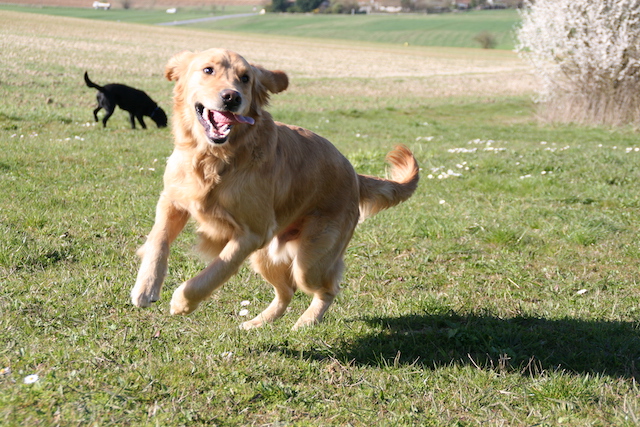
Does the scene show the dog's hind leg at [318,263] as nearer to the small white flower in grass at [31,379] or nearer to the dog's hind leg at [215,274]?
the dog's hind leg at [215,274]

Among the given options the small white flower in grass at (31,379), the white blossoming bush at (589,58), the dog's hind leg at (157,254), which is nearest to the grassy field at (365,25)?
the white blossoming bush at (589,58)

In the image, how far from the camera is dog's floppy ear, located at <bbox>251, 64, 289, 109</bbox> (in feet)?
13.1

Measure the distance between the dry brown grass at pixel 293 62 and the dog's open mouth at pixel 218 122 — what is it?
20608 mm

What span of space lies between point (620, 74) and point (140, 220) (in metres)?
15.1

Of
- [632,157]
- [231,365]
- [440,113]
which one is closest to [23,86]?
[440,113]

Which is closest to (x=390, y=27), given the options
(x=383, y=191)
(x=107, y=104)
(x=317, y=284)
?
(x=107, y=104)

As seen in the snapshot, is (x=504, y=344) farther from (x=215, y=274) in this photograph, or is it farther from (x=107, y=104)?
(x=107, y=104)

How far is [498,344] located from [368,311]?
1008 millimetres

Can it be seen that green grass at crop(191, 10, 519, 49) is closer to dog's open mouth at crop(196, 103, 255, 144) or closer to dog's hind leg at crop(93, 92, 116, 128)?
dog's hind leg at crop(93, 92, 116, 128)

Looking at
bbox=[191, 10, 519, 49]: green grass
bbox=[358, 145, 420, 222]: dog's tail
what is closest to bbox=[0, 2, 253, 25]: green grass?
bbox=[191, 10, 519, 49]: green grass

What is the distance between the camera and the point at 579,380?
339 centimetres

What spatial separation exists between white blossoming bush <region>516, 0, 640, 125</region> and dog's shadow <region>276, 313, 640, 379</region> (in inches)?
577

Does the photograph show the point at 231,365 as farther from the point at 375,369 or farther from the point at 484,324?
the point at 484,324

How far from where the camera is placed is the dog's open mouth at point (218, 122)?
3.61 meters
